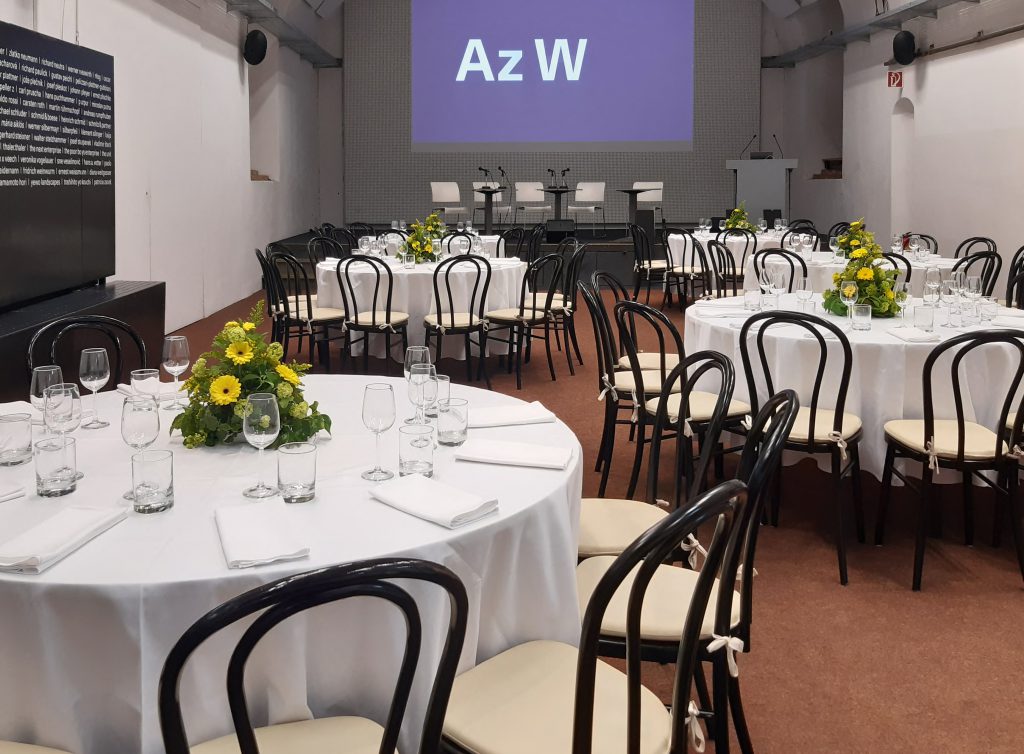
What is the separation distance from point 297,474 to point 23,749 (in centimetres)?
68

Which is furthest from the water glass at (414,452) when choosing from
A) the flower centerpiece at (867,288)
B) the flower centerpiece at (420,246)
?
the flower centerpiece at (420,246)

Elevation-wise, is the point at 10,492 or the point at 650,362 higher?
the point at 650,362

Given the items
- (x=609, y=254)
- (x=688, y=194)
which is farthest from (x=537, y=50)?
(x=609, y=254)

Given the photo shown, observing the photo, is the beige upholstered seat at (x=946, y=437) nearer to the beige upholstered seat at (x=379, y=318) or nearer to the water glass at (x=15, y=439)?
the water glass at (x=15, y=439)

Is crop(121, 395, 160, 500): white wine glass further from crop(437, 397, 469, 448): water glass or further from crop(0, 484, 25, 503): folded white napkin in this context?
crop(437, 397, 469, 448): water glass

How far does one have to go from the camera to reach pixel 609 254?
1262 centimetres

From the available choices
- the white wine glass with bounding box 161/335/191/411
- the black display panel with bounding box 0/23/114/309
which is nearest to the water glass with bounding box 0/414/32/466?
the white wine glass with bounding box 161/335/191/411

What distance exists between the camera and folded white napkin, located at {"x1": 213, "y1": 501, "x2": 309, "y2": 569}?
169 centimetres

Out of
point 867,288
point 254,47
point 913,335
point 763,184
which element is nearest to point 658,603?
point 913,335

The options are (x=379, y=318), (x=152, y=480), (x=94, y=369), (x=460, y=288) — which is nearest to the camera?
(x=152, y=480)

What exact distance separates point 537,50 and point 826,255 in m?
8.42

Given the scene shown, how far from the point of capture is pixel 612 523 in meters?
2.73

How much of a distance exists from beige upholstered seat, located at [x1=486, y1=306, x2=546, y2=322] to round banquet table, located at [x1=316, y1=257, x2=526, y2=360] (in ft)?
0.45

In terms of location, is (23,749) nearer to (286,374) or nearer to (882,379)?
(286,374)
